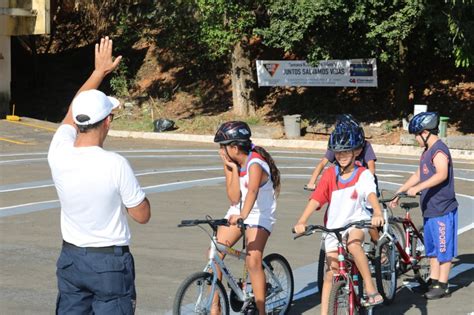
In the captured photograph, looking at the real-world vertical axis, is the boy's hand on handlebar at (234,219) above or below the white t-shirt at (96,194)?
below

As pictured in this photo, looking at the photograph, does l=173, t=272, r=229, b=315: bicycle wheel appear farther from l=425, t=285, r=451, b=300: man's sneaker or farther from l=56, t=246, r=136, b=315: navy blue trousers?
l=425, t=285, r=451, b=300: man's sneaker

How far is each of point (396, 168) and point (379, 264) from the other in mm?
13016

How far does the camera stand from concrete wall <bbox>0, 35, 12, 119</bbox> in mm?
34125

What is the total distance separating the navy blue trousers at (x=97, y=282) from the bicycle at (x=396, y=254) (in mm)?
3565

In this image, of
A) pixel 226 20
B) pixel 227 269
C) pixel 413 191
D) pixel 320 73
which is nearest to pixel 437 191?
pixel 413 191

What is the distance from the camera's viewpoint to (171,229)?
465 inches

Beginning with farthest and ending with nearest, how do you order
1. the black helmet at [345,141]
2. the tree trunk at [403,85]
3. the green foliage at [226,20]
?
the green foliage at [226,20] → the tree trunk at [403,85] → the black helmet at [345,141]

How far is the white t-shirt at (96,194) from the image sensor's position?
14.7 feet

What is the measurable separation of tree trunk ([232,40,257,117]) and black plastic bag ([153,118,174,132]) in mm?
2740

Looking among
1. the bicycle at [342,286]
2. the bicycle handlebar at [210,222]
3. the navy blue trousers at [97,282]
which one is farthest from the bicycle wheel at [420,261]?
the navy blue trousers at [97,282]

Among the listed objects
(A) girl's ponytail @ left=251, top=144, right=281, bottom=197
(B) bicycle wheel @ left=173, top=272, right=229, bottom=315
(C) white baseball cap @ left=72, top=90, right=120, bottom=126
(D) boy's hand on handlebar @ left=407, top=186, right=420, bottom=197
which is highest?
(C) white baseball cap @ left=72, top=90, right=120, bottom=126

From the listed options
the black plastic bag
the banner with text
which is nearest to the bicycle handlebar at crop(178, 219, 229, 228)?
the banner with text

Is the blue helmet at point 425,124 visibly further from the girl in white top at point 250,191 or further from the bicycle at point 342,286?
the bicycle at point 342,286

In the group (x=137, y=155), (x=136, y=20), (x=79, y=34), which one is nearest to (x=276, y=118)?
(x=137, y=155)
